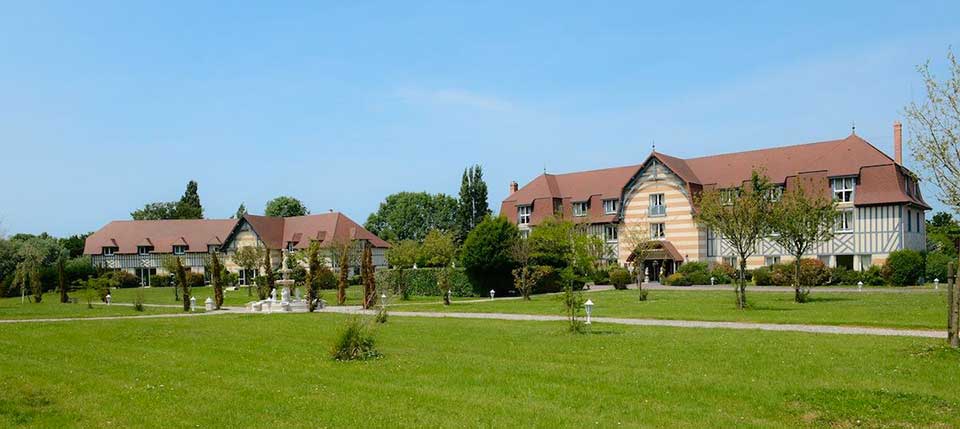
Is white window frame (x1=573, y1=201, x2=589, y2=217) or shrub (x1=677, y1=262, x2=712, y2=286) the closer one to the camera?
shrub (x1=677, y1=262, x2=712, y2=286)

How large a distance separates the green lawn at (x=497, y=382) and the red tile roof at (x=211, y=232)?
186 feet

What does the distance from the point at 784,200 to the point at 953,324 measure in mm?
16359

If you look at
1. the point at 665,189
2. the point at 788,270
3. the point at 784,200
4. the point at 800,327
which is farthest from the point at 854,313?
the point at 665,189

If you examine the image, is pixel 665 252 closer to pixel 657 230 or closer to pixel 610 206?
pixel 657 230

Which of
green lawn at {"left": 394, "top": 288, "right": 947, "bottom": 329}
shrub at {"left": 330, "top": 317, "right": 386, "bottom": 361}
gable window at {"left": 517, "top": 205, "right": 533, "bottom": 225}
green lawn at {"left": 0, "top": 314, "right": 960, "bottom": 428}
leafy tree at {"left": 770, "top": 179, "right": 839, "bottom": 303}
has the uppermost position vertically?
gable window at {"left": 517, "top": 205, "right": 533, "bottom": 225}

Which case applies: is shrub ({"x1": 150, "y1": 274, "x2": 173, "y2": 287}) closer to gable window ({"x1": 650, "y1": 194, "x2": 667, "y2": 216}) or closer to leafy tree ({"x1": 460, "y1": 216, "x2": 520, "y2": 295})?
leafy tree ({"x1": 460, "y1": 216, "x2": 520, "y2": 295})

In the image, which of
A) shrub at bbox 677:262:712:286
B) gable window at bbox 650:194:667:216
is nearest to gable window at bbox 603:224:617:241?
gable window at bbox 650:194:667:216

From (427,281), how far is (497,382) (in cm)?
3759

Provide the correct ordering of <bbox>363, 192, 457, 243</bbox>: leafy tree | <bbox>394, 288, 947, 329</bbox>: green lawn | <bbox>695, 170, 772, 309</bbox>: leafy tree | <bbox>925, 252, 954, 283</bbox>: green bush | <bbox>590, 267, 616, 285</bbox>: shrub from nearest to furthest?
<bbox>394, 288, 947, 329</bbox>: green lawn
<bbox>695, 170, 772, 309</bbox>: leafy tree
<bbox>925, 252, 954, 283</bbox>: green bush
<bbox>590, 267, 616, 285</bbox>: shrub
<bbox>363, 192, 457, 243</bbox>: leafy tree

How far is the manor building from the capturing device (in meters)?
49.6

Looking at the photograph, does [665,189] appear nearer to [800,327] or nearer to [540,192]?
[540,192]

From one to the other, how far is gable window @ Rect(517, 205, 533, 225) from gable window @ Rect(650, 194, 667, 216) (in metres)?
11.4

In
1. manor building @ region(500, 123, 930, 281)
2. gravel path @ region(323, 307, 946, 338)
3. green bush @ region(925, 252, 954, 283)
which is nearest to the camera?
gravel path @ region(323, 307, 946, 338)

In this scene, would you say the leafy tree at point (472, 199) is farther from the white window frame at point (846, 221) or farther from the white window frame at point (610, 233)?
the white window frame at point (846, 221)
